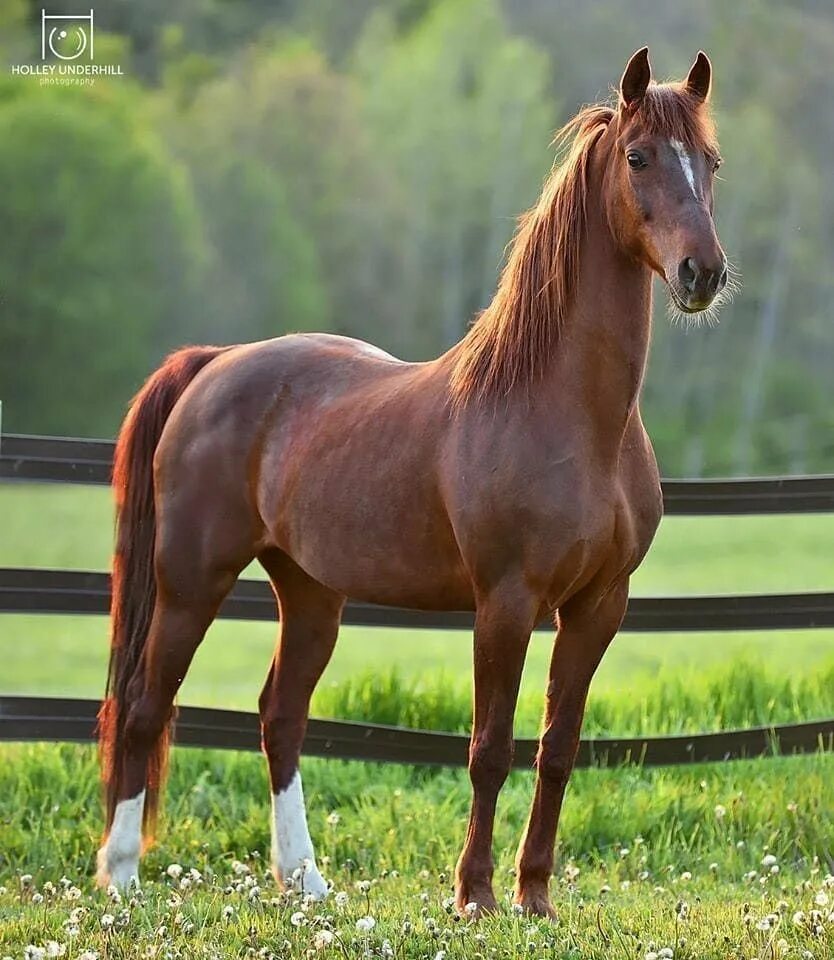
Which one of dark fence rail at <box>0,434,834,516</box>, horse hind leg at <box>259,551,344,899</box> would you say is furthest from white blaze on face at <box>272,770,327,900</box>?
dark fence rail at <box>0,434,834,516</box>

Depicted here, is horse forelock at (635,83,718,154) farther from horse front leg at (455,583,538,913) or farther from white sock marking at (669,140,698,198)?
horse front leg at (455,583,538,913)

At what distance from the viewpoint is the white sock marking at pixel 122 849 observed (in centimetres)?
422

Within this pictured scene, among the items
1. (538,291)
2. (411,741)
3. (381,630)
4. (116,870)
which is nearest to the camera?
(538,291)

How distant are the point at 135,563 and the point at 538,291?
71.9 inches

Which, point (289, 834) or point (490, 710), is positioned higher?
point (490, 710)

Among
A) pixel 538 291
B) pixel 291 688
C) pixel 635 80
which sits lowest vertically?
pixel 291 688

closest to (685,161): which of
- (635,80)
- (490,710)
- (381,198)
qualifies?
(635,80)

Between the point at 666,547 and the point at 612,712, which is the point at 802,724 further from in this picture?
the point at 666,547

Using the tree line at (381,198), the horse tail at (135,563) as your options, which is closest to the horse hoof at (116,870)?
the horse tail at (135,563)

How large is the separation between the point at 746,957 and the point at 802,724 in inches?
89.1

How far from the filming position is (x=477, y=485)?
11.3 feet

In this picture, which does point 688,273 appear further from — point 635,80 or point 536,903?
point 536,903

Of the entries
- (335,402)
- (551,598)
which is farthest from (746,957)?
(335,402)

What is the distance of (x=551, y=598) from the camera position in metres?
3.46
